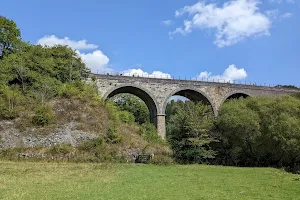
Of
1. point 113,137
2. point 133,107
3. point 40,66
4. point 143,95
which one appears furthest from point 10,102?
point 133,107

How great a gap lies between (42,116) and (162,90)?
16596mm

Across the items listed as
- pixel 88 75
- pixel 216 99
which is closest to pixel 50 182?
pixel 88 75

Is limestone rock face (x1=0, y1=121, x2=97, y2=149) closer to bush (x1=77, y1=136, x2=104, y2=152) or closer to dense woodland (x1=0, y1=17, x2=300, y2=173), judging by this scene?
bush (x1=77, y1=136, x2=104, y2=152)

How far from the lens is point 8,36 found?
1209 inches

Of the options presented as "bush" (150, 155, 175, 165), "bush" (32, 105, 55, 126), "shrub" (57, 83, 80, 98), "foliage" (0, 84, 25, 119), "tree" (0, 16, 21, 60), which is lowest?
"bush" (150, 155, 175, 165)

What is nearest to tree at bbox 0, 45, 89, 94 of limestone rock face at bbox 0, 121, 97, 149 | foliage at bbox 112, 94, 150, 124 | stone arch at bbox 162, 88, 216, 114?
limestone rock face at bbox 0, 121, 97, 149

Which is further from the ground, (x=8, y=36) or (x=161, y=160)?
(x=8, y=36)

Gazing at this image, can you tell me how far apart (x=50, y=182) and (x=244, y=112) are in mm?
17818

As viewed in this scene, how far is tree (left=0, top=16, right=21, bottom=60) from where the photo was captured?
30.3 m

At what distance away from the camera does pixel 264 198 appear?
956cm

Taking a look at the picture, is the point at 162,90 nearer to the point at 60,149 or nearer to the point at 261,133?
the point at 261,133

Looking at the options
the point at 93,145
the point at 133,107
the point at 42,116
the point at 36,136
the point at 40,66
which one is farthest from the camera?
the point at 133,107

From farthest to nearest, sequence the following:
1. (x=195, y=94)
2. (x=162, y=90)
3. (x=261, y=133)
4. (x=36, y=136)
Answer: (x=195, y=94), (x=162, y=90), (x=261, y=133), (x=36, y=136)

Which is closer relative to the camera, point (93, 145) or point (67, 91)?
point (93, 145)
